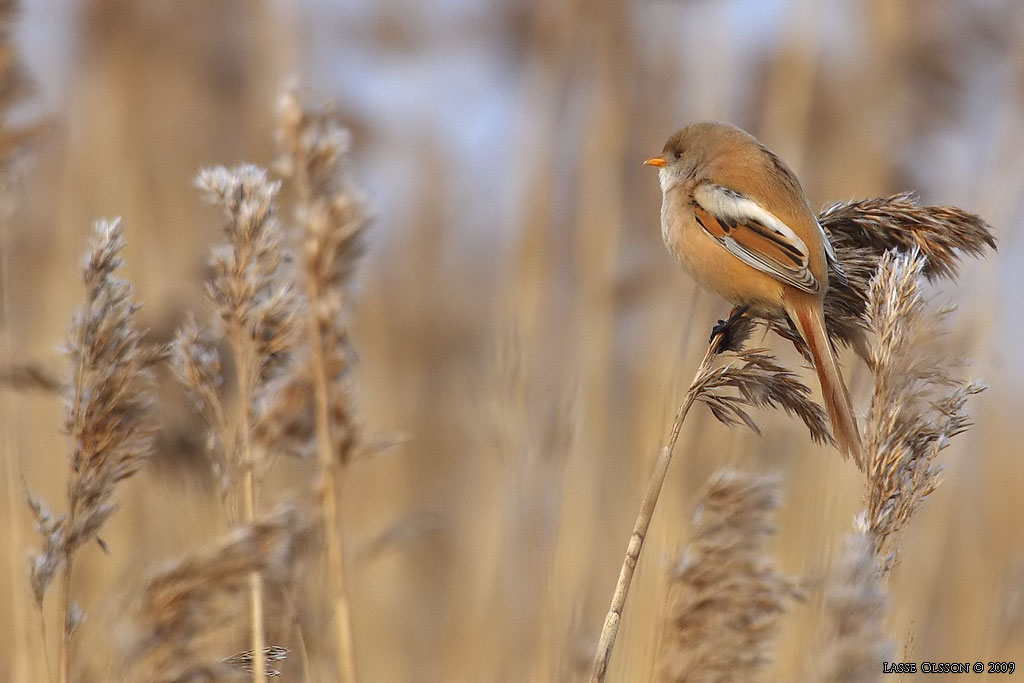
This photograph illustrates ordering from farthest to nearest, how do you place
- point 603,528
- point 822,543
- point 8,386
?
point 603,528 < point 8,386 < point 822,543

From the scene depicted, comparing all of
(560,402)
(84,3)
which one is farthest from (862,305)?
(84,3)

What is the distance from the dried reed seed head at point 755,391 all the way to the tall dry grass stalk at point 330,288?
576mm

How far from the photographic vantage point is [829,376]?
183 centimetres

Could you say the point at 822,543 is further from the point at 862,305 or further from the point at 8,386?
the point at 8,386

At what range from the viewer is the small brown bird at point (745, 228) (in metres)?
2.16

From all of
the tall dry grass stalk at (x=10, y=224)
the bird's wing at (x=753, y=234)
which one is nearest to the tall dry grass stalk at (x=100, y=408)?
A: the tall dry grass stalk at (x=10, y=224)

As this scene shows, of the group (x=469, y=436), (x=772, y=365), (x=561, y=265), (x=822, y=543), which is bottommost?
(x=822, y=543)

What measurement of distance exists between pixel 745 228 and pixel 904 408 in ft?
3.95

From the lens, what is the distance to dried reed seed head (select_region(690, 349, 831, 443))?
1.57 metres

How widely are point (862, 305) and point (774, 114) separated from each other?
1391 mm

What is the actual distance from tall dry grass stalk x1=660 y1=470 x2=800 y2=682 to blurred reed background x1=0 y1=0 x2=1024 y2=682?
0.45 meters

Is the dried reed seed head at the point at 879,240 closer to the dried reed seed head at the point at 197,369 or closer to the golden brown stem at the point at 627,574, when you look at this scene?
the golden brown stem at the point at 627,574

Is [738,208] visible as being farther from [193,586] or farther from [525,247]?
[193,586]

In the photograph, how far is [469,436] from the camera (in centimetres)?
361
